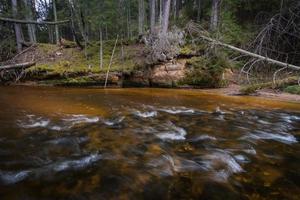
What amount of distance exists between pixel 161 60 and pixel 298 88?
4.98 m

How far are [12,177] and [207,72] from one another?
8.99 metres

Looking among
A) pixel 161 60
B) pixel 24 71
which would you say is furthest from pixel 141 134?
pixel 24 71

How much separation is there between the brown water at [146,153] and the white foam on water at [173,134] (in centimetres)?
2

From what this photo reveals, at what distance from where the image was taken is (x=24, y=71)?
11.5 meters

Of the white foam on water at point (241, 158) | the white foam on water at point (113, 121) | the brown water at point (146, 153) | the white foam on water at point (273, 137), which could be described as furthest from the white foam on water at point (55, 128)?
the white foam on water at point (273, 137)

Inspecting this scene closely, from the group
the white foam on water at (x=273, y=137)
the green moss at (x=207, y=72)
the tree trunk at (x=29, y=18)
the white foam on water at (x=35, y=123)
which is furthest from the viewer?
the tree trunk at (x=29, y=18)

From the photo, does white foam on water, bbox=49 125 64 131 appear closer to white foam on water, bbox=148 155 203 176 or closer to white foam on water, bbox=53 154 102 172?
white foam on water, bbox=53 154 102 172

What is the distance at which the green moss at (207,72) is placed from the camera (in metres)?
10.7

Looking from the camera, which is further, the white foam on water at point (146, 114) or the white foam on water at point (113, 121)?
the white foam on water at point (146, 114)

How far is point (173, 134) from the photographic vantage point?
432 centimetres

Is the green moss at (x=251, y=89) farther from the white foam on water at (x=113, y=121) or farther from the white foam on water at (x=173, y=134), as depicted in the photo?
the white foam on water at (x=113, y=121)

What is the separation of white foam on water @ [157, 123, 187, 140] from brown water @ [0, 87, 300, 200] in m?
0.02

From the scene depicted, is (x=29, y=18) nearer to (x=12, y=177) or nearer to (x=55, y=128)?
(x=55, y=128)

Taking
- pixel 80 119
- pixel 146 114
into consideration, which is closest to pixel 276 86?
pixel 146 114
